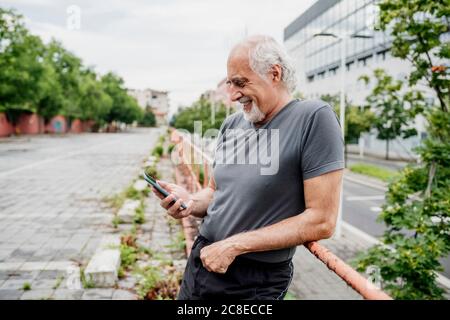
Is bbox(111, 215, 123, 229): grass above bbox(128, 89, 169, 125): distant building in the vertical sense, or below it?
below

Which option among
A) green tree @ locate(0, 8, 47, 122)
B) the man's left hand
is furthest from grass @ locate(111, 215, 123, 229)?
green tree @ locate(0, 8, 47, 122)

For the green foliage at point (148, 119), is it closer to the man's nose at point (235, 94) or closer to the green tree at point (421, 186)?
the green tree at point (421, 186)

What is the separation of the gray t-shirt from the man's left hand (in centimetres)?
9

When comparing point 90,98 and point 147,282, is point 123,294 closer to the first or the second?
point 147,282

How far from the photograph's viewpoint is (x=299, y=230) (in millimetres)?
1391

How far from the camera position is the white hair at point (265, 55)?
1.49 metres

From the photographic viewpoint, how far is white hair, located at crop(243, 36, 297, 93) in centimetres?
149

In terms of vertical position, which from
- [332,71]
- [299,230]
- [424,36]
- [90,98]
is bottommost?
[299,230]

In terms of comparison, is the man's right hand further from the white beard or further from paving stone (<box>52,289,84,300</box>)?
paving stone (<box>52,289,84,300</box>)

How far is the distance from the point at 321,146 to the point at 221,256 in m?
0.51

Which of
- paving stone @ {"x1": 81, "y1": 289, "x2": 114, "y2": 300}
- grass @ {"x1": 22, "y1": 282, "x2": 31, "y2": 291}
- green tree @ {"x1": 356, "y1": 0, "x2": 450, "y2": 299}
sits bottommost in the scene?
paving stone @ {"x1": 81, "y1": 289, "x2": 114, "y2": 300}

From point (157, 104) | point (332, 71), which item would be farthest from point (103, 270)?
point (157, 104)

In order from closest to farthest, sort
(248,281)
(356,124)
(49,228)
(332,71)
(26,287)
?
(248,281) → (26,287) → (49,228) → (356,124) → (332,71)

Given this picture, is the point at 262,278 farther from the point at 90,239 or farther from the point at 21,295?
the point at 90,239
